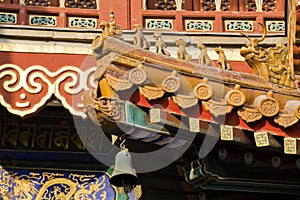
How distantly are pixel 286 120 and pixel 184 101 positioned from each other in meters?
0.92

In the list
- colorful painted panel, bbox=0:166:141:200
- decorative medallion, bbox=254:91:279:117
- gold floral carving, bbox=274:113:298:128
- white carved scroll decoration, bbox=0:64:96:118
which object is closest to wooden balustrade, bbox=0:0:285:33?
white carved scroll decoration, bbox=0:64:96:118

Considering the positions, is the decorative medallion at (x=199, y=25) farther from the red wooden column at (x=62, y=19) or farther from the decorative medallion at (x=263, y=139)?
the decorative medallion at (x=263, y=139)

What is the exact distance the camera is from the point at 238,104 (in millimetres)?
10289

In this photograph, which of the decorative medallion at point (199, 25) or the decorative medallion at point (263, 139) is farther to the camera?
the decorative medallion at point (199, 25)

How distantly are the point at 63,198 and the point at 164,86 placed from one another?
330 centimetres

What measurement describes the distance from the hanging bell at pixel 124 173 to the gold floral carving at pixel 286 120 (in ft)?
4.54

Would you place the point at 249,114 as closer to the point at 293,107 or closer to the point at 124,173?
the point at 293,107

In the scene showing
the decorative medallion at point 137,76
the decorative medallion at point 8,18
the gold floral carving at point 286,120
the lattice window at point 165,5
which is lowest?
the gold floral carving at point 286,120

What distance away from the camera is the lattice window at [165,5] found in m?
14.0

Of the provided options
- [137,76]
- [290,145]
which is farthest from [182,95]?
[290,145]

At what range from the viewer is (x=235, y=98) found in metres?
10.3

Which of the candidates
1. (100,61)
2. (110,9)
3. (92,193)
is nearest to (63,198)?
(92,193)

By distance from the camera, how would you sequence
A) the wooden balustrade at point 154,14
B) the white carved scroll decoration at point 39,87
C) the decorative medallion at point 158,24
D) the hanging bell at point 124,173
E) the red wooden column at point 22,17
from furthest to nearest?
the decorative medallion at point 158,24, the wooden balustrade at point 154,14, the red wooden column at point 22,17, the white carved scroll decoration at point 39,87, the hanging bell at point 124,173

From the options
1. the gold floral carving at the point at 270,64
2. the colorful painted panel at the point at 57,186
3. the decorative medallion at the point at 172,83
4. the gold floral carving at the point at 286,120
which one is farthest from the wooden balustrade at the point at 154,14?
the gold floral carving at the point at 286,120
